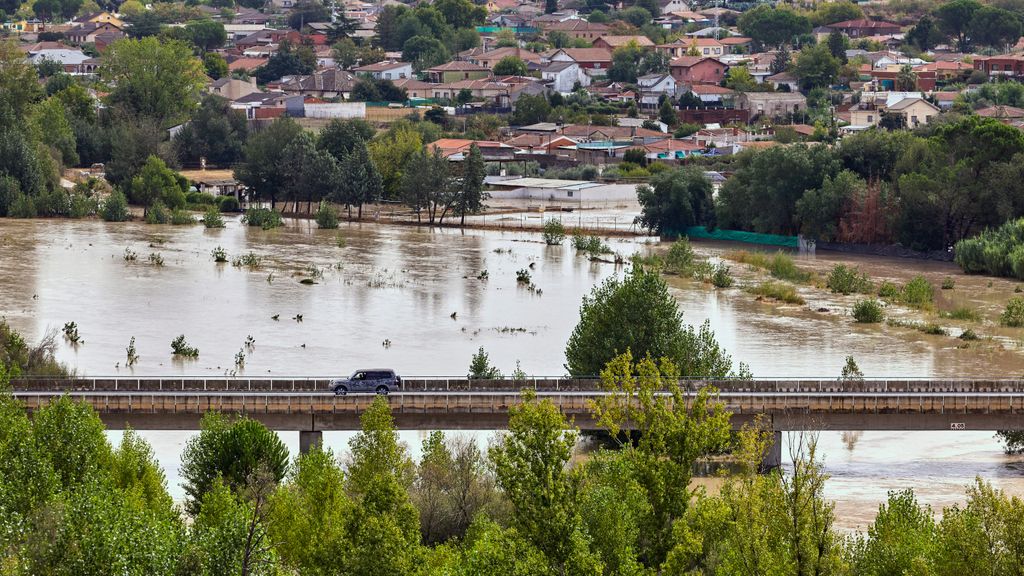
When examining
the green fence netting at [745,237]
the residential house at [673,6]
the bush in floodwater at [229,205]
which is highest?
the residential house at [673,6]

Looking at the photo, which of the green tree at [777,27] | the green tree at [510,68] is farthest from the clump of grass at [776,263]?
the green tree at [777,27]

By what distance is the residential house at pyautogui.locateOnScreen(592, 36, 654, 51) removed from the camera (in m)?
93.1

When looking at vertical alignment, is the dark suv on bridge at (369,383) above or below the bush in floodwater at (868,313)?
above

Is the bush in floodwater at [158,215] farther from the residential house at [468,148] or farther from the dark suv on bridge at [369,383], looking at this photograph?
the dark suv on bridge at [369,383]

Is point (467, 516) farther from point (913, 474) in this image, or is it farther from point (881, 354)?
point (881, 354)

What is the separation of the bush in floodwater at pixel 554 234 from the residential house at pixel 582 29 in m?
47.6

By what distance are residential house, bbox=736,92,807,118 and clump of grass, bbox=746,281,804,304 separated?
3411 cm

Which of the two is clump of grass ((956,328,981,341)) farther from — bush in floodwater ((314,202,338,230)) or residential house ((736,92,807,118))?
residential house ((736,92,807,118))

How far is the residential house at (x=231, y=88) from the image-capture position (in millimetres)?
76294

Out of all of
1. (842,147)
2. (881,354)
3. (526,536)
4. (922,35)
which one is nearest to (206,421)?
(526,536)

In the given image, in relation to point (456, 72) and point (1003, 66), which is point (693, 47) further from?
point (1003, 66)

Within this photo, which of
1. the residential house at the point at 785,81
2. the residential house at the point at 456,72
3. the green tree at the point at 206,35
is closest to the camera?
the residential house at the point at 785,81

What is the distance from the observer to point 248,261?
45.7 metres

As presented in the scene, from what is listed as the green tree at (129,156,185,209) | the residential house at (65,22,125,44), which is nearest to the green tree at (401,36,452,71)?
the residential house at (65,22,125,44)
